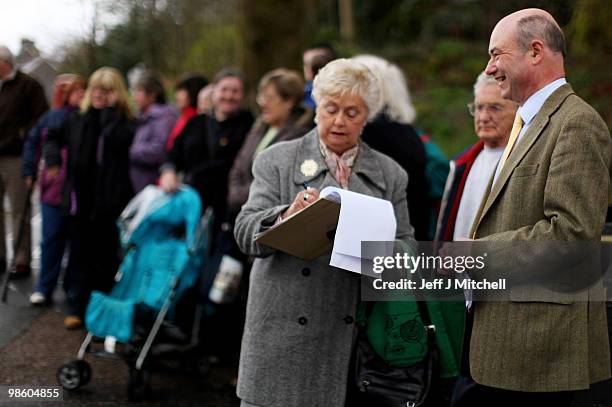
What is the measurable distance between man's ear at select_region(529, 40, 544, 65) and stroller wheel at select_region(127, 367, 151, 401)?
11.0 feet

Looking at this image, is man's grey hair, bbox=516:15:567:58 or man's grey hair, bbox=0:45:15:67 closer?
man's grey hair, bbox=516:15:567:58

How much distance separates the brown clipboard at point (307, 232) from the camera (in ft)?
9.59

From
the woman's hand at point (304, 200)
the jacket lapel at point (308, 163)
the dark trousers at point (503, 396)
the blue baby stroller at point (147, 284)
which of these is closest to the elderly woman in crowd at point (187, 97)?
the blue baby stroller at point (147, 284)

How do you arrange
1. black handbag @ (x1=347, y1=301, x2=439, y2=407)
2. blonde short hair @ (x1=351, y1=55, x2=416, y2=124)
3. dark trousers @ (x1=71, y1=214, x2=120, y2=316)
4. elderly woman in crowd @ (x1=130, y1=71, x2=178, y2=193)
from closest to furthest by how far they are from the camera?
1. black handbag @ (x1=347, y1=301, x2=439, y2=407)
2. blonde short hair @ (x1=351, y1=55, x2=416, y2=124)
3. dark trousers @ (x1=71, y1=214, x2=120, y2=316)
4. elderly woman in crowd @ (x1=130, y1=71, x2=178, y2=193)

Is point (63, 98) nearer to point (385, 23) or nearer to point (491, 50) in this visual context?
point (491, 50)

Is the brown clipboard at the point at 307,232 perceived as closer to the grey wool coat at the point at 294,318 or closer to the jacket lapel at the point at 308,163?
the grey wool coat at the point at 294,318

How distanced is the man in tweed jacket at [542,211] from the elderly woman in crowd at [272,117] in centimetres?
258

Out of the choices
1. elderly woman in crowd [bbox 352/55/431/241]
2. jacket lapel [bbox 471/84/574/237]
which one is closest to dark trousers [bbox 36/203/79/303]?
elderly woman in crowd [bbox 352/55/431/241]

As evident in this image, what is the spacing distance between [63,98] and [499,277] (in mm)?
5438

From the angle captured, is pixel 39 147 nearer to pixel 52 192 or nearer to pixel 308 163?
pixel 52 192

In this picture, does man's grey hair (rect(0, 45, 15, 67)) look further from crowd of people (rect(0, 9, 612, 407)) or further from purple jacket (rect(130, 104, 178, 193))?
crowd of people (rect(0, 9, 612, 407))

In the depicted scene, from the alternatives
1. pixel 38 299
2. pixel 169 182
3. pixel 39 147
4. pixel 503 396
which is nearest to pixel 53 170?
pixel 39 147

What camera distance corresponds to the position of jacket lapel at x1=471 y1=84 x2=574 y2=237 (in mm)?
2664

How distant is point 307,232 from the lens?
306cm
